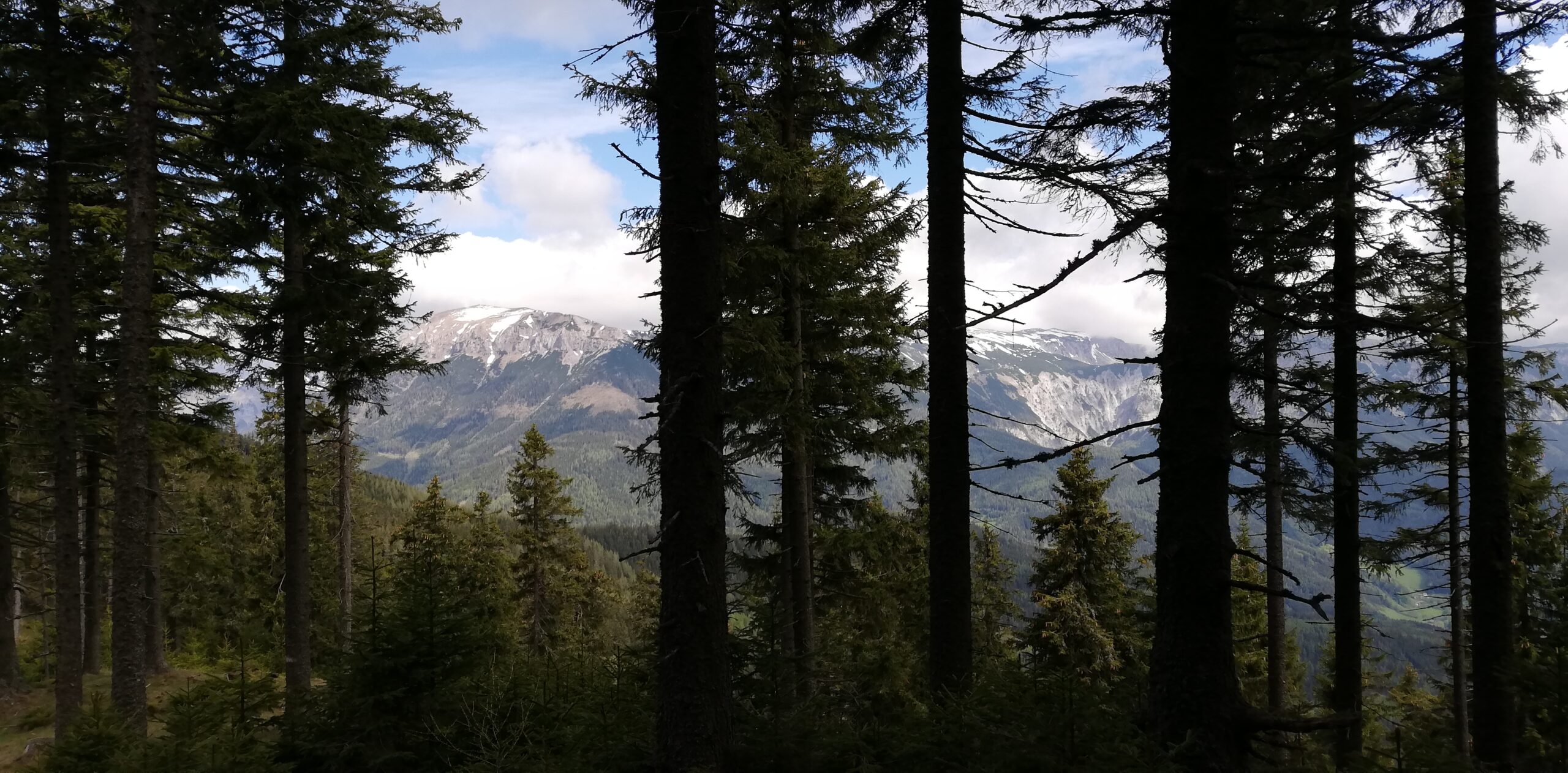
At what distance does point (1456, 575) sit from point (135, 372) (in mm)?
23332

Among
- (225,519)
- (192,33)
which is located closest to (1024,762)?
(192,33)

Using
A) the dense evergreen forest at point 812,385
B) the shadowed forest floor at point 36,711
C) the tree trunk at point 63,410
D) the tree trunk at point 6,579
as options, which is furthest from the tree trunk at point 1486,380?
the tree trunk at point 6,579

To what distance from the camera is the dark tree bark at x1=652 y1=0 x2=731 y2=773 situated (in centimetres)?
500

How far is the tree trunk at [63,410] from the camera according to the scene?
1092 cm

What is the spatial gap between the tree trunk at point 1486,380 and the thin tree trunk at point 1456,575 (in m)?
7.14

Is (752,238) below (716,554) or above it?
above

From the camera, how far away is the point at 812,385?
13258 millimetres

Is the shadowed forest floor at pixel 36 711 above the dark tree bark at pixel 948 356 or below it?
below

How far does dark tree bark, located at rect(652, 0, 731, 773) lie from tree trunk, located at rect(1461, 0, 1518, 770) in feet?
24.8

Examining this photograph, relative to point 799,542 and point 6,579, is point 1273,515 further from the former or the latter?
point 6,579

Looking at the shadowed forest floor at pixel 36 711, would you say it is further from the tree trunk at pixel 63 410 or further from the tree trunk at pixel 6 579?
the tree trunk at pixel 63 410

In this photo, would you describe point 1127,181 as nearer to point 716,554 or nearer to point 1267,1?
point 1267,1

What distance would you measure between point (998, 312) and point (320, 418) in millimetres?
18886

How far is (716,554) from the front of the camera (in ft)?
16.7
